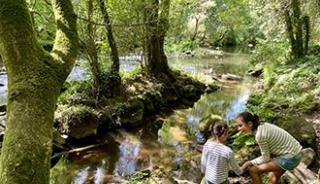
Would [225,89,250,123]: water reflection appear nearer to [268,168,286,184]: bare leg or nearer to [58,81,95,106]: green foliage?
[58,81,95,106]: green foliage

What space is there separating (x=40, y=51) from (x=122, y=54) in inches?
446

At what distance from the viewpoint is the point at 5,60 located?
3154mm

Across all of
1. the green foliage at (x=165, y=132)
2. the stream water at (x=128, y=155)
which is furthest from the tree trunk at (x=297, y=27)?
the green foliage at (x=165, y=132)

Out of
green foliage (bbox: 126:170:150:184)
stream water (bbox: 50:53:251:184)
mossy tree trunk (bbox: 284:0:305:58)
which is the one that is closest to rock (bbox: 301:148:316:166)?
green foliage (bbox: 126:170:150:184)

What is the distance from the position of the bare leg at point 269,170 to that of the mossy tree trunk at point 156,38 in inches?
413

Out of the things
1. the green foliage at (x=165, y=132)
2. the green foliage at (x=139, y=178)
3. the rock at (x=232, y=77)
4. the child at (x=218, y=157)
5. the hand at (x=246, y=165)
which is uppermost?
the child at (x=218, y=157)

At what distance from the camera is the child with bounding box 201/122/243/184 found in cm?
445

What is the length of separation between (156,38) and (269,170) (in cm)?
1195

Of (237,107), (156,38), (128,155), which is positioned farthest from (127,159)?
(156,38)

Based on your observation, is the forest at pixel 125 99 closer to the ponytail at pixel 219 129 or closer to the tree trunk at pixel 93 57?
the tree trunk at pixel 93 57

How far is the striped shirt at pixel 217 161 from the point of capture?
4.46 metres

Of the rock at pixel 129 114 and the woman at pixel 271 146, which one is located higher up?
the woman at pixel 271 146

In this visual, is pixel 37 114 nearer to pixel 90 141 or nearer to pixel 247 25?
pixel 90 141

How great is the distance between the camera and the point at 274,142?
4.96 m
